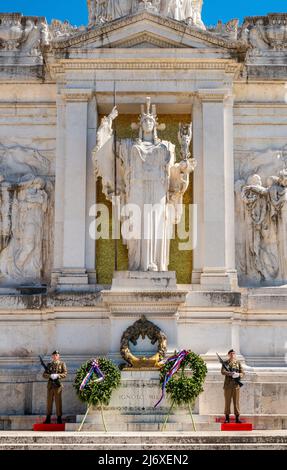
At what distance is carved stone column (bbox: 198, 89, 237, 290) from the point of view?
2197 centimetres

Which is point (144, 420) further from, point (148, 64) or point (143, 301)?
point (148, 64)

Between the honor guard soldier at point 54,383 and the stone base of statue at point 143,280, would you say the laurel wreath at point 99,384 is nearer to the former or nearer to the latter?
the honor guard soldier at point 54,383

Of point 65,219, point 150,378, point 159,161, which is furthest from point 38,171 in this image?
point 150,378

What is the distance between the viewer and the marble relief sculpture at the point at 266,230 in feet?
74.5

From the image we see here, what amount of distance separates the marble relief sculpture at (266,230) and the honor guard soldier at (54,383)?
5.86 m

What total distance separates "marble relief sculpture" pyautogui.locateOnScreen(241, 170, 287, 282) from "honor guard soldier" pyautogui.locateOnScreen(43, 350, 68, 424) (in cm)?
586

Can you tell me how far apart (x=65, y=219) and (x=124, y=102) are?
348 centimetres

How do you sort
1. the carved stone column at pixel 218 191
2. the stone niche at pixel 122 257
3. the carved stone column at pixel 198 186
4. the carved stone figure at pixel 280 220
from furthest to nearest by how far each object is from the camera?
the carved stone figure at pixel 280 220 < the stone niche at pixel 122 257 < the carved stone column at pixel 198 186 < the carved stone column at pixel 218 191

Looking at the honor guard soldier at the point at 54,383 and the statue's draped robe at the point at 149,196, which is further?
the statue's draped robe at the point at 149,196

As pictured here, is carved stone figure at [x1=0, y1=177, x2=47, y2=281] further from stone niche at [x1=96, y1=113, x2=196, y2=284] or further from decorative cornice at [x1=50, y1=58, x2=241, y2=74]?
decorative cornice at [x1=50, y1=58, x2=241, y2=74]

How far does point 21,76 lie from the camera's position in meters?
23.9

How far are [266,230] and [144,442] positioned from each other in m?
8.53

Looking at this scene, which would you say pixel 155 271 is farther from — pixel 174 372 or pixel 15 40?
pixel 15 40

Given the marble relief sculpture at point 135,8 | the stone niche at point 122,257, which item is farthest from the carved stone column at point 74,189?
the marble relief sculpture at point 135,8
